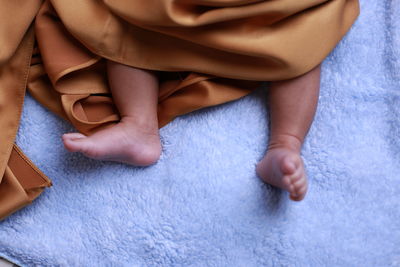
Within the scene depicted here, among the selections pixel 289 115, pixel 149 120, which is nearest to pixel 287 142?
pixel 289 115

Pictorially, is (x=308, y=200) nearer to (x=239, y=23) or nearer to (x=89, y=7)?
(x=239, y=23)

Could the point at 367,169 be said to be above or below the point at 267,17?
below

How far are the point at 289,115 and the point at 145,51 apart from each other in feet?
0.91

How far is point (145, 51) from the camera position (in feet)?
3.09

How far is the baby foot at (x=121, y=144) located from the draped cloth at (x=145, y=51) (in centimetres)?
5

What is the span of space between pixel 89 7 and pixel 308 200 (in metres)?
0.52

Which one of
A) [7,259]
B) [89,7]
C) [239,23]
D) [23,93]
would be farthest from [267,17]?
[7,259]

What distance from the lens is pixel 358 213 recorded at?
95 centimetres

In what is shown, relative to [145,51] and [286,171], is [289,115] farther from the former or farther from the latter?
[145,51]

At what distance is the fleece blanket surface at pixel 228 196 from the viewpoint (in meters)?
0.94

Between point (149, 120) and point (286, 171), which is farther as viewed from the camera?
point (149, 120)

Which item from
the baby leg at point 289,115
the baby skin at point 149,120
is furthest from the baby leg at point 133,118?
the baby leg at point 289,115

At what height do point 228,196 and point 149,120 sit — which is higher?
point 149,120

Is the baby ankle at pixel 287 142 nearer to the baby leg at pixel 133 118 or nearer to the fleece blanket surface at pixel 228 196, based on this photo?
the fleece blanket surface at pixel 228 196
